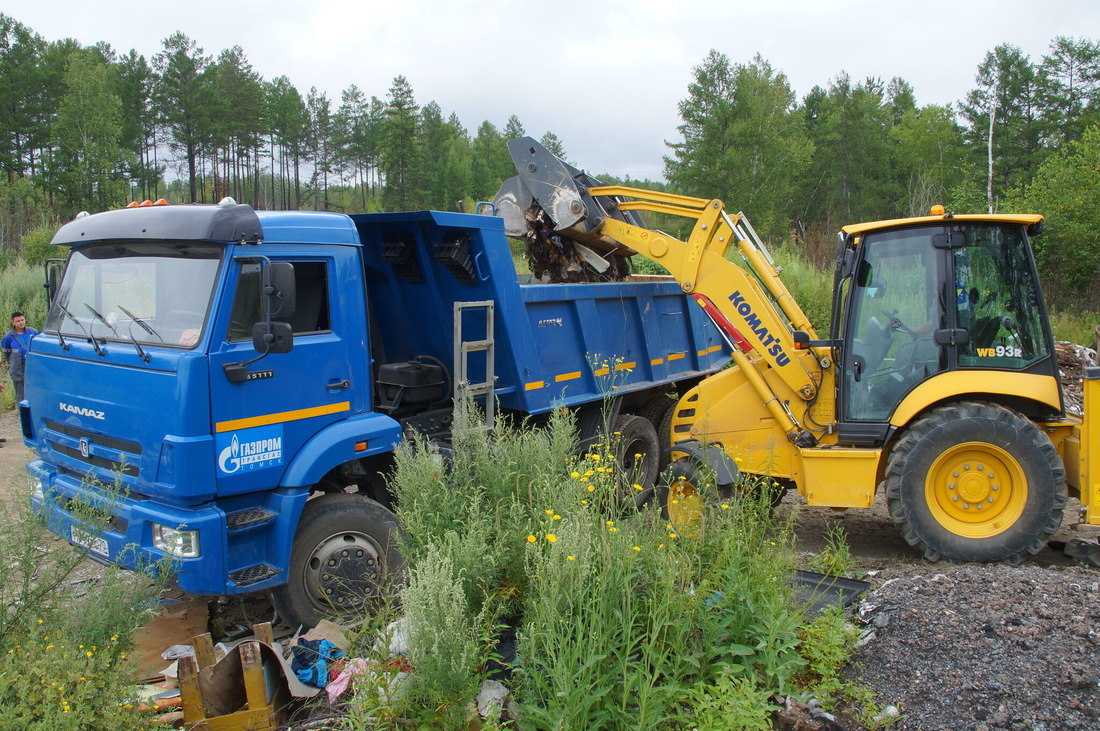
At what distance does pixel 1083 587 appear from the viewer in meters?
4.12

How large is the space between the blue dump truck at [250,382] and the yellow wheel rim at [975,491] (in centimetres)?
314

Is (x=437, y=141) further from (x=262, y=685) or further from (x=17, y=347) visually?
(x=262, y=685)

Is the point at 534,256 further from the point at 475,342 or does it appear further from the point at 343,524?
the point at 343,524

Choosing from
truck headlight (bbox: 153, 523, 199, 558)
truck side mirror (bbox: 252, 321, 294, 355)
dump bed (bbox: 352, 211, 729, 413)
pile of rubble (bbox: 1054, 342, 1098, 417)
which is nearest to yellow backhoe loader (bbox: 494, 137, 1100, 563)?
dump bed (bbox: 352, 211, 729, 413)

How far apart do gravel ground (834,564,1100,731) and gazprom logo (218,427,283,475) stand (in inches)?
129

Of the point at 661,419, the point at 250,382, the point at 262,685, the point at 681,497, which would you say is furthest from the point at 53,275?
the point at 661,419

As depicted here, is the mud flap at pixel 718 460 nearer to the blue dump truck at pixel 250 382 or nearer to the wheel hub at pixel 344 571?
the blue dump truck at pixel 250 382

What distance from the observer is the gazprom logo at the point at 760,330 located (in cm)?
627

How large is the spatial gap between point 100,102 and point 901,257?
35031mm

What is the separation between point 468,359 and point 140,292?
2240mm

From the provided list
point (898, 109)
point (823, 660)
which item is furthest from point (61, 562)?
point (898, 109)

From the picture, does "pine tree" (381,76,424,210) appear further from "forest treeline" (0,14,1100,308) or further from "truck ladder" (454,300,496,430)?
"truck ladder" (454,300,496,430)

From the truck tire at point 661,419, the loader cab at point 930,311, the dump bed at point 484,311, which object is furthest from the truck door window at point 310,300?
the truck tire at point 661,419

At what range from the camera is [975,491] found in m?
5.36
